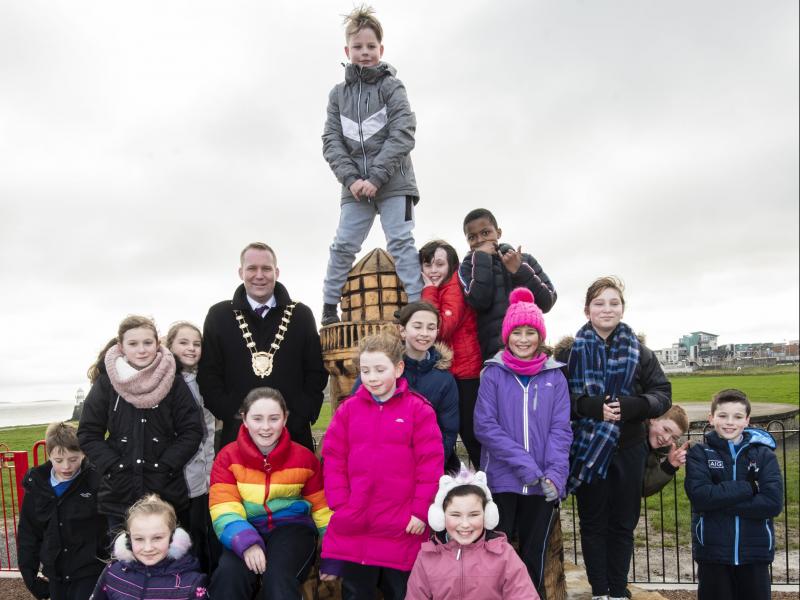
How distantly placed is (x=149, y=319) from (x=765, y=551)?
14.4ft

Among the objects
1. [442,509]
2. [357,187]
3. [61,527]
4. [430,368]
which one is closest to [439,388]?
[430,368]

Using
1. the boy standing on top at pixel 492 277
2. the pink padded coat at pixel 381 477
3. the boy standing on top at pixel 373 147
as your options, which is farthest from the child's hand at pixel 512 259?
the pink padded coat at pixel 381 477

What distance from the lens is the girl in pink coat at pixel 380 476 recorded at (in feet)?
11.2

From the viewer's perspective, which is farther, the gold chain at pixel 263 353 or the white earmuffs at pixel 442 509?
the gold chain at pixel 263 353

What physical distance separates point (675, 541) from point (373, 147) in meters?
8.71

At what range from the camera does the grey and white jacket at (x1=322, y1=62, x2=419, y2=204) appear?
5.27 metres

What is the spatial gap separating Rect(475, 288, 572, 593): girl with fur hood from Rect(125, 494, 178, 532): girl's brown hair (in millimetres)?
1936

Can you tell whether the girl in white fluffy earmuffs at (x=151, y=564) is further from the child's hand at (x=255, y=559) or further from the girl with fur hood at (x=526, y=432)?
the girl with fur hood at (x=526, y=432)

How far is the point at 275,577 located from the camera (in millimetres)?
3406

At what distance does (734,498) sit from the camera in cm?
392

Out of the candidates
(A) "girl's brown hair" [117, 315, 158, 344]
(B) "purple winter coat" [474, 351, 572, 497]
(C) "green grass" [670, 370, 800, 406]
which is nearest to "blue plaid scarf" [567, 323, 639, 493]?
(B) "purple winter coat" [474, 351, 572, 497]

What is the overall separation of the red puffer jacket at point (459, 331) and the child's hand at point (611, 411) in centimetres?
97

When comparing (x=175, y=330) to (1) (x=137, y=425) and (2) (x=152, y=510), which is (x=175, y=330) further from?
(2) (x=152, y=510)

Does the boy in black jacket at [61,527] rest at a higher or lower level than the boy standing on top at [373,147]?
lower
